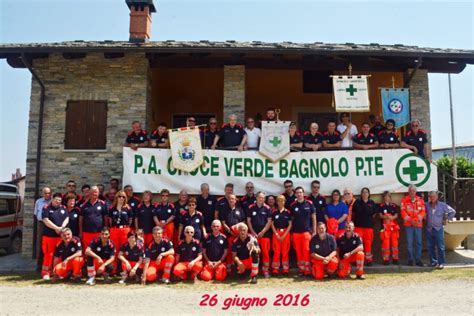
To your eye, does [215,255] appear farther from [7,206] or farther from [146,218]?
[7,206]

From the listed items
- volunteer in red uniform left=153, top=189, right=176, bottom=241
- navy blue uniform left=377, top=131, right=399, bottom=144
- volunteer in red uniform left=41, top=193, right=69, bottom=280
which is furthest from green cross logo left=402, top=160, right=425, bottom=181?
volunteer in red uniform left=41, top=193, right=69, bottom=280

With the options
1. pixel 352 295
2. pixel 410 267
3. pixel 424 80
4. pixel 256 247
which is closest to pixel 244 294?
pixel 256 247

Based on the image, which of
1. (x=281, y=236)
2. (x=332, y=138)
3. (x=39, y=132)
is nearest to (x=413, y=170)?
(x=332, y=138)

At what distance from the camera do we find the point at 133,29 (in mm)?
11953

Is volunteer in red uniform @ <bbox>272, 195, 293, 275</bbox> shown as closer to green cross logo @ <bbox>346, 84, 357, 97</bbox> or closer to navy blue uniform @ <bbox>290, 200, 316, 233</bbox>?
navy blue uniform @ <bbox>290, 200, 316, 233</bbox>

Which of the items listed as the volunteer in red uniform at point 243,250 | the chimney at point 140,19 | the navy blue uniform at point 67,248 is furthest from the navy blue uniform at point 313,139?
the chimney at point 140,19

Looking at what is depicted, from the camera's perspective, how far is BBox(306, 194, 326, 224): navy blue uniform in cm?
874

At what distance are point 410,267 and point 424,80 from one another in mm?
5336

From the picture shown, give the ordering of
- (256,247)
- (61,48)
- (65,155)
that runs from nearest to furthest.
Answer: (256,247) < (61,48) < (65,155)

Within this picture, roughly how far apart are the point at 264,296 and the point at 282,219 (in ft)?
6.65

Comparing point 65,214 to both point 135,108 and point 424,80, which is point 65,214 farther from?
point 424,80

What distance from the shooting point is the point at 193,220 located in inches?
328

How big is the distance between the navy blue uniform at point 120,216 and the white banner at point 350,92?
5576mm

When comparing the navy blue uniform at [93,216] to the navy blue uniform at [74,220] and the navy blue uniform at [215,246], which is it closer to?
the navy blue uniform at [74,220]
